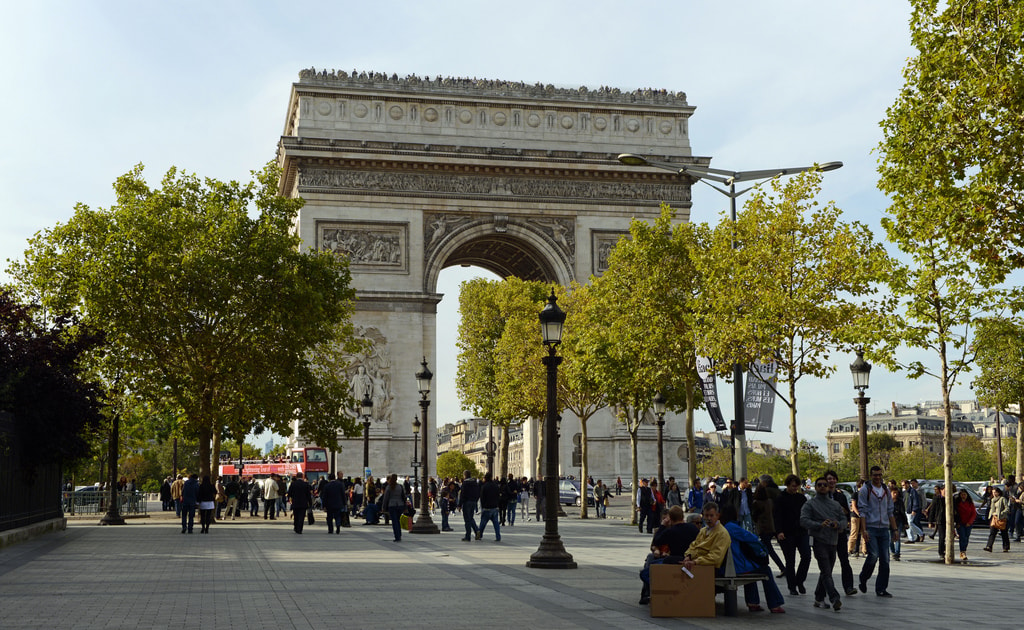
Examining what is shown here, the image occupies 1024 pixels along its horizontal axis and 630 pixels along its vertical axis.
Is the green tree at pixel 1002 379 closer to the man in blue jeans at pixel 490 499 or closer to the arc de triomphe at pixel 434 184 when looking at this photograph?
the arc de triomphe at pixel 434 184

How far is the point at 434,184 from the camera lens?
53.6 m

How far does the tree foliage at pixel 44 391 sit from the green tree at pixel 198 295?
295cm

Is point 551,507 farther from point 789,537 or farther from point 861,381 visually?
point 861,381

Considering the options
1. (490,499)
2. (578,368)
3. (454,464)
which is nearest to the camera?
(490,499)

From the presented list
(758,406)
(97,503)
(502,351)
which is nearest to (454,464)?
(97,503)

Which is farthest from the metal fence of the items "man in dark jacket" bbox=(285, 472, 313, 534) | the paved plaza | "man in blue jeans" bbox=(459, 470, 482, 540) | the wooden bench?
the wooden bench

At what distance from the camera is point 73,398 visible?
2730 cm

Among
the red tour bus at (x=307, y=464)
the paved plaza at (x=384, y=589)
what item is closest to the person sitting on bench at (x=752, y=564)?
the paved plaza at (x=384, y=589)

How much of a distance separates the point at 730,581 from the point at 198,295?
23773 mm

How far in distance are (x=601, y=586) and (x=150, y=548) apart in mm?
11591

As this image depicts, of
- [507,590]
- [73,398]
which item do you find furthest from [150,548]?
[507,590]

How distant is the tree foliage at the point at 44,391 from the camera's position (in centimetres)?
2595

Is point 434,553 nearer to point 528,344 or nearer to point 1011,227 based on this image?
point 1011,227

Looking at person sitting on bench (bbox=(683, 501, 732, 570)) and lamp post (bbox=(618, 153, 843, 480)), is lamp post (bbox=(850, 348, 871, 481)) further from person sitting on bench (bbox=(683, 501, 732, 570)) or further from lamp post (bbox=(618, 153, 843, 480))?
person sitting on bench (bbox=(683, 501, 732, 570))
